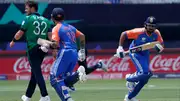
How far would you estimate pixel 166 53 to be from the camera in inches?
867

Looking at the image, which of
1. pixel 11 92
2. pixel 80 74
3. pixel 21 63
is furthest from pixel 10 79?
pixel 80 74

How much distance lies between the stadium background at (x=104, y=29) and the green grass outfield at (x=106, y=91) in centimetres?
109

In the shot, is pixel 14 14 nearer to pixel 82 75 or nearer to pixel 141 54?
pixel 141 54

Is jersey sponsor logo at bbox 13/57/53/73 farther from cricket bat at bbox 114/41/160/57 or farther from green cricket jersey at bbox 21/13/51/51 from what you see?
green cricket jersey at bbox 21/13/51/51

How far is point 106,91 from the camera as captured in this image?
16656 millimetres

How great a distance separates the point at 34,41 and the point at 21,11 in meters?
9.45

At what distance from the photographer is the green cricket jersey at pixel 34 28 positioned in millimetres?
12617

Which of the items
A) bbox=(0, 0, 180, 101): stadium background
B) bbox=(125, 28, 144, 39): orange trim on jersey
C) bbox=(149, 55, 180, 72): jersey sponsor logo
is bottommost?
bbox=(149, 55, 180, 72): jersey sponsor logo

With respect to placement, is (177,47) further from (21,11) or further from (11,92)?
(11,92)

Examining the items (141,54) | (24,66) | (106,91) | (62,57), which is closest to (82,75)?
(62,57)

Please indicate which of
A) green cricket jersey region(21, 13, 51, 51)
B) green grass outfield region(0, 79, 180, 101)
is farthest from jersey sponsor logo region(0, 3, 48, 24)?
green cricket jersey region(21, 13, 51, 51)

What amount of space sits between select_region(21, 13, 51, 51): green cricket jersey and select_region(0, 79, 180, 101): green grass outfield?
82.1 inches

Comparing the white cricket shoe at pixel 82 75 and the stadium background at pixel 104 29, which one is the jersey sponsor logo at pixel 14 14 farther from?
the white cricket shoe at pixel 82 75

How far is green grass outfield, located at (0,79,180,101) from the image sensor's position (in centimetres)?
1466
